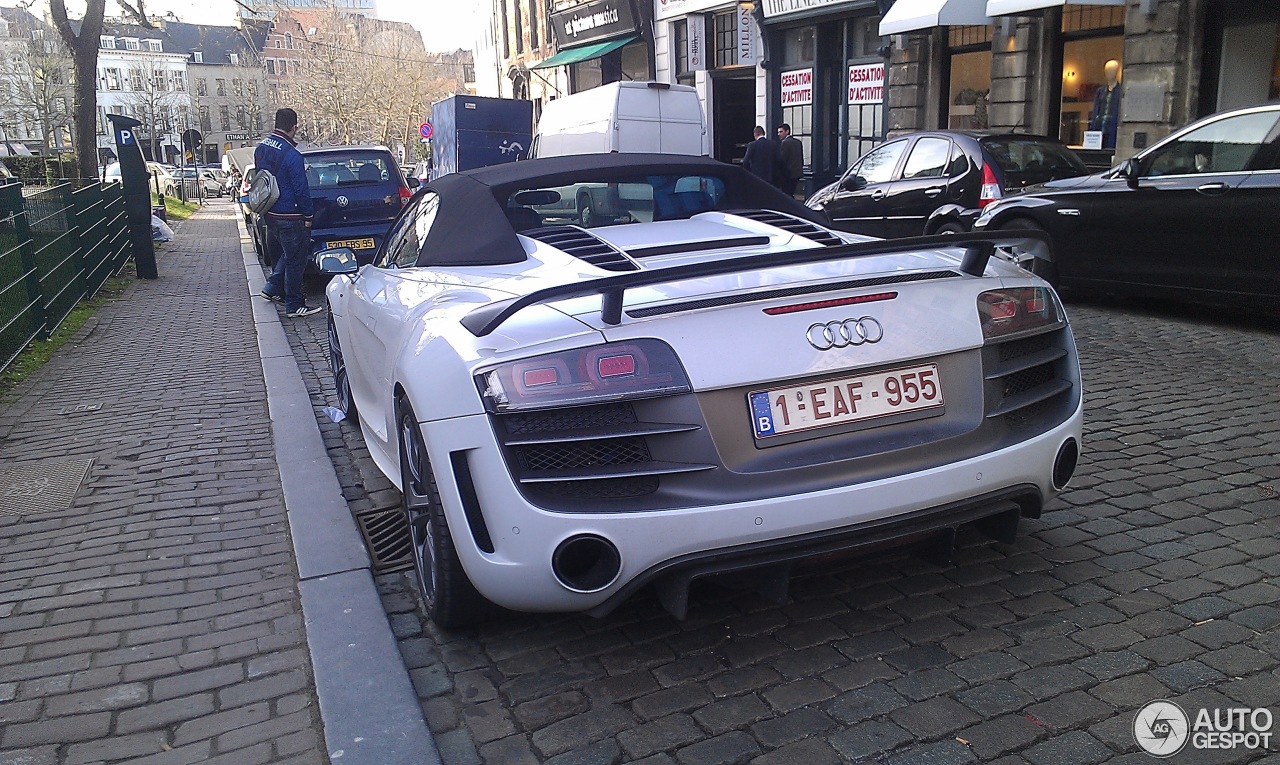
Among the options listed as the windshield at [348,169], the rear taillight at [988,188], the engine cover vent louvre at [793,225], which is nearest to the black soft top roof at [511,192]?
the engine cover vent louvre at [793,225]

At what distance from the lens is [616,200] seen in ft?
15.2

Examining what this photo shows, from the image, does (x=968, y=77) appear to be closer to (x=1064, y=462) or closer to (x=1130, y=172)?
(x=1130, y=172)

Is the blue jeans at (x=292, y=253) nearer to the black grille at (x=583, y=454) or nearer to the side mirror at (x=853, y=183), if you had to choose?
the side mirror at (x=853, y=183)

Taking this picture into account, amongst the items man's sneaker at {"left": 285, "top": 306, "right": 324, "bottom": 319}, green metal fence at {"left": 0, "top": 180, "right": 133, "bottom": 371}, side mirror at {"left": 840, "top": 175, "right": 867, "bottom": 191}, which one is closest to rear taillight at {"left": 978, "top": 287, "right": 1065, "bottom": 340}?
green metal fence at {"left": 0, "top": 180, "right": 133, "bottom": 371}

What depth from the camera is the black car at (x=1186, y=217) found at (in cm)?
741

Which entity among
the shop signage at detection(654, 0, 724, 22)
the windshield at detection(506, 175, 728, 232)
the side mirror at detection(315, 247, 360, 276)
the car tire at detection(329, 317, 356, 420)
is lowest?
the car tire at detection(329, 317, 356, 420)

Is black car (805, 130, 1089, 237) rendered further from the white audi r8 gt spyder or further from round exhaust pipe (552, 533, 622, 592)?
round exhaust pipe (552, 533, 622, 592)

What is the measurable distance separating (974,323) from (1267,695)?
4.00 feet

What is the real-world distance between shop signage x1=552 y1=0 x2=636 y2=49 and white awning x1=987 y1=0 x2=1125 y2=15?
49.6ft

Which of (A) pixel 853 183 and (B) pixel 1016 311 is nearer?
(B) pixel 1016 311

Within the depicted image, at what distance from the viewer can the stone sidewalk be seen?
113 inches

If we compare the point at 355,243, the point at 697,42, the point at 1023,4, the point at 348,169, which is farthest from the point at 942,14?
the point at 697,42

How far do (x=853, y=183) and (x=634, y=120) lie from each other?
6428mm

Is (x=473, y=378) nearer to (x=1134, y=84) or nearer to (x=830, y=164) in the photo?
(x=1134, y=84)
